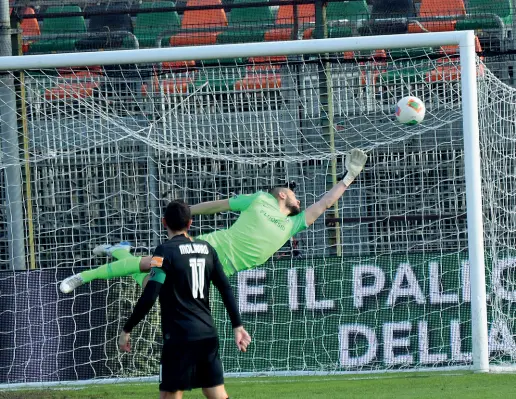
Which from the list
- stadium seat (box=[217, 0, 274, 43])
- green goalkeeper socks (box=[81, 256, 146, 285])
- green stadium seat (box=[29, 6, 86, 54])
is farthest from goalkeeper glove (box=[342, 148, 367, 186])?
green stadium seat (box=[29, 6, 86, 54])

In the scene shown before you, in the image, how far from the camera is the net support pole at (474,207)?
7.90 metres

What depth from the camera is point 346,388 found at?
304 inches

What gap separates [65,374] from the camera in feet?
29.5

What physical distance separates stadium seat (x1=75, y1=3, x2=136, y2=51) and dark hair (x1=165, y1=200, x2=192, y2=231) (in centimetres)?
554

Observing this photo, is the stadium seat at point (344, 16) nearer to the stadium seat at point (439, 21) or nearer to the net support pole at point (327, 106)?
the stadium seat at point (439, 21)

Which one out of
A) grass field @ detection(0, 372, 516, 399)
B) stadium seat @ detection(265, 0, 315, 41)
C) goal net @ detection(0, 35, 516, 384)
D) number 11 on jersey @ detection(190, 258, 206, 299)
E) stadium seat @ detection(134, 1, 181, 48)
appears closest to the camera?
number 11 on jersey @ detection(190, 258, 206, 299)

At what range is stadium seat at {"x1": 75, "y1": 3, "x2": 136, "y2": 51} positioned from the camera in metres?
11.1

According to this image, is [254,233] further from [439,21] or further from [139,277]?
[439,21]

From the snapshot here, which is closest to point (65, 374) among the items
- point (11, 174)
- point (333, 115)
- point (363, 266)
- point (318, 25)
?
point (11, 174)

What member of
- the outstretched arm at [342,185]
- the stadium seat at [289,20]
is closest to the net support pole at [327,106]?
the stadium seat at [289,20]

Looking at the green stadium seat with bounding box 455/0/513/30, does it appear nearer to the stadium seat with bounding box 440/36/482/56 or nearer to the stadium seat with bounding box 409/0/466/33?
the stadium seat with bounding box 409/0/466/33

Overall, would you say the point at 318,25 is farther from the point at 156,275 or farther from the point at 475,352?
the point at 156,275

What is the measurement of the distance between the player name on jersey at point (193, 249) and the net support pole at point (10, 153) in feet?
13.5

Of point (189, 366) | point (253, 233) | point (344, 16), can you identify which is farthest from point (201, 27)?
point (189, 366)
